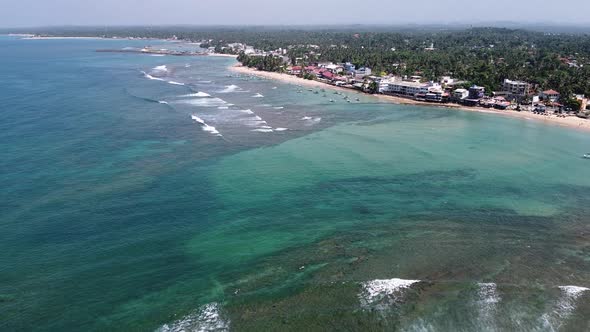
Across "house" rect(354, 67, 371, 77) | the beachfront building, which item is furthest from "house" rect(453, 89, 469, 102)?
"house" rect(354, 67, 371, 77)

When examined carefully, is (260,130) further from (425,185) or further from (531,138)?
(531,138)

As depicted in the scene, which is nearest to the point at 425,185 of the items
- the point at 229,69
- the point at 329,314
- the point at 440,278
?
the point at 440,278

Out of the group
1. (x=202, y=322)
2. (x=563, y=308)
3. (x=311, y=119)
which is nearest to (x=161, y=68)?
(x=311, y=119)

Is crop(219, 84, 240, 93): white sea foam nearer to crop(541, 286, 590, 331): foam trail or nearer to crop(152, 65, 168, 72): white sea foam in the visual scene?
crop(152, 65, 168, 72): white sea foam

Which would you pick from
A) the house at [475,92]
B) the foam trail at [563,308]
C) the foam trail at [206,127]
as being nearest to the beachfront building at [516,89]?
the house at [475,92]

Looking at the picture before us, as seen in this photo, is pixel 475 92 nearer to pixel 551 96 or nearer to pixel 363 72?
pixel 551 96

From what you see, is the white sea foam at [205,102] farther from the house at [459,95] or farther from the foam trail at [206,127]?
the house at [459,95]

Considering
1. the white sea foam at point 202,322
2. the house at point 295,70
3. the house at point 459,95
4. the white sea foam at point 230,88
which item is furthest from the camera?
the house at point 295,70
